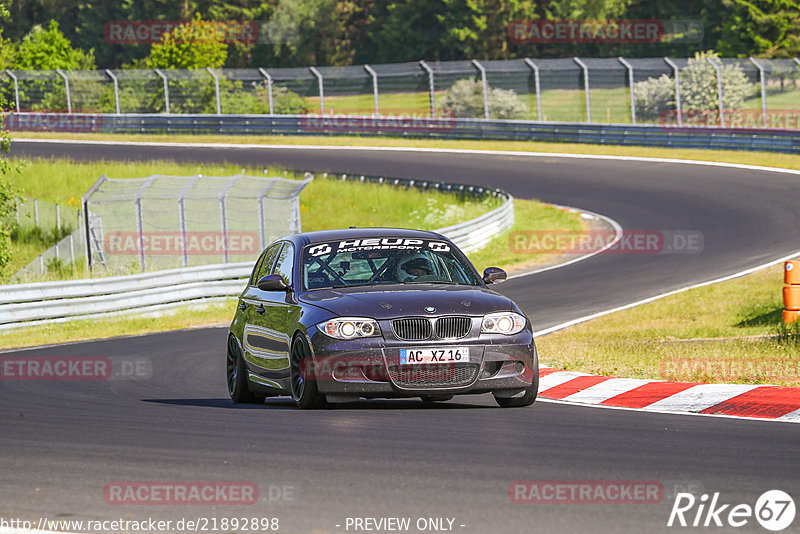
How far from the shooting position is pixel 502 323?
947 centimetres

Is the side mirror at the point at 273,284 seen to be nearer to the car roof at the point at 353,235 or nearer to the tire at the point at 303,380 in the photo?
the car roof at the point at 353,235

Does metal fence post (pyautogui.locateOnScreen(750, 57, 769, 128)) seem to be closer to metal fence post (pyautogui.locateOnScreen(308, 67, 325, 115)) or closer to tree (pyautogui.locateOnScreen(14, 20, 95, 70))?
metal fence post (pyautogui.locateOnScreen(308, 67, 325, 115))

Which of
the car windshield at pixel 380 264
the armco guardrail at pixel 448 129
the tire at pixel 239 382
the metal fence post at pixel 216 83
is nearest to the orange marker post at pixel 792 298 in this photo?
the car windshield at pixel 380 264

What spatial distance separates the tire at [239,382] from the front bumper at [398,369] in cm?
188

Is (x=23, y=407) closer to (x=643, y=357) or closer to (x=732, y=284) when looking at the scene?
(x=643, y=357)

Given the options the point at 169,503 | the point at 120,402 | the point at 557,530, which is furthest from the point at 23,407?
the point at 557,530

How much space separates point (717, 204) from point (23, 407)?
23781mm

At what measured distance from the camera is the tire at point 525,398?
9.67 m

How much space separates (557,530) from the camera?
5.67m

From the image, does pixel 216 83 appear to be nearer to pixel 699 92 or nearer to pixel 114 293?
pixel 699 92

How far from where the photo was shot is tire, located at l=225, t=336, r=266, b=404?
11.1 metres

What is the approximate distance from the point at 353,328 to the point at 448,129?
40.4 m

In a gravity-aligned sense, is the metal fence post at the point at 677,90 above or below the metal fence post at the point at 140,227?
above

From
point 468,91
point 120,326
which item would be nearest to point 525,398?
point 120,326
